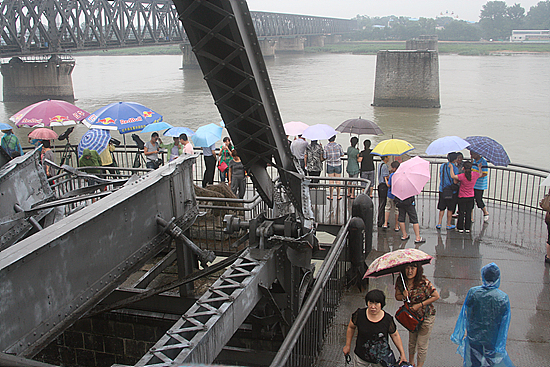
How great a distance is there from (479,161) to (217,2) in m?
7.12

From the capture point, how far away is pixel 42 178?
859cm

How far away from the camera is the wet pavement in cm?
654

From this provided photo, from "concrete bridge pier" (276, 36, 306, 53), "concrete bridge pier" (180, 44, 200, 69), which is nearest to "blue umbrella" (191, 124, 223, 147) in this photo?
"concrete bridge pier" (180, 44, 200, 69)

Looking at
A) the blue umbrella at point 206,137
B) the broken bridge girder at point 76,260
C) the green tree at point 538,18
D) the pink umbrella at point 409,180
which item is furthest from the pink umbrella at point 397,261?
the green tree at point 538,18

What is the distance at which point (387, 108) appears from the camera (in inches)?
1689

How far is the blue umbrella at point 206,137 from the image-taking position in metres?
13.2

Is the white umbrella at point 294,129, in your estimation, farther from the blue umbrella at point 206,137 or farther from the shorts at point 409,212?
the shorts at point 409,212

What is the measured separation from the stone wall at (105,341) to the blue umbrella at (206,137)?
522 cm

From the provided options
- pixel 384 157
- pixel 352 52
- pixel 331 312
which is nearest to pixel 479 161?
pixel 384 157

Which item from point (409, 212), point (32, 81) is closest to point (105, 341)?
point (409, 212)

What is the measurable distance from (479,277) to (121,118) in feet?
32.7

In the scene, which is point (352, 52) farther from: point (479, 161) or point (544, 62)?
point (479, 161)

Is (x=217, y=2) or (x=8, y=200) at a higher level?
(x=217, y=2)

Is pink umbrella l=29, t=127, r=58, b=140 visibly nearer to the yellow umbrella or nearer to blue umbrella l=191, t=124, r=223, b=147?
blue umbrella l=191, t=124, r=223, b=147
